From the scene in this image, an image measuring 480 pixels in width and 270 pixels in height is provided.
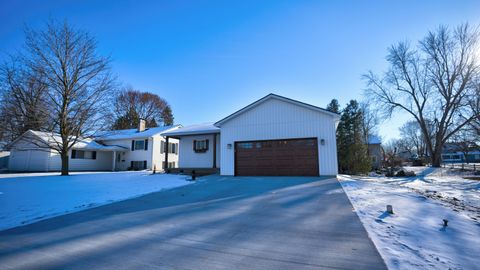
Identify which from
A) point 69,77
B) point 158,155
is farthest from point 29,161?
point 69,77

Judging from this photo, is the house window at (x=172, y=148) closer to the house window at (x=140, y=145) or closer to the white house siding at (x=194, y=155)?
the house window at (x=140, y=145)

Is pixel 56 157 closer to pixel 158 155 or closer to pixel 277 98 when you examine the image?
pixel 158 155

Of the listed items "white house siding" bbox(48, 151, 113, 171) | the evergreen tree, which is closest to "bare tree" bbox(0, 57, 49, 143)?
"white house siding" bbox(48, 151, 113, 171)

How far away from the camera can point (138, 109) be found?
3428 centimetres

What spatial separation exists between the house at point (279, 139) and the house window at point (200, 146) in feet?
7.23

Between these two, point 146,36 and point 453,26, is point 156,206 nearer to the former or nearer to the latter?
point 146,36

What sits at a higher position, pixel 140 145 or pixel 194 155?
pixel 140 145

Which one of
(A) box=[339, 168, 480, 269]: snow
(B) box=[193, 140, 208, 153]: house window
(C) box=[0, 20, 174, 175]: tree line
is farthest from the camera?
(B) box=[193, 140, 208, 153]: house window

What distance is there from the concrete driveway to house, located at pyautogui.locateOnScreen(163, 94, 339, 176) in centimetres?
627

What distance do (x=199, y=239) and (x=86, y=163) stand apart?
23223 mm

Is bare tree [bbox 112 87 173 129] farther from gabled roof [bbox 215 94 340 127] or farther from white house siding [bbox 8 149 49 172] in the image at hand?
gabled roof [bbox 215 94 340 127]

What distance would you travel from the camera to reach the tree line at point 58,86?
12.8m

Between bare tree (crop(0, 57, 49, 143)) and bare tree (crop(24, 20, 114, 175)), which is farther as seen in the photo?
bare tree (crop(24, 20, 114, 175))

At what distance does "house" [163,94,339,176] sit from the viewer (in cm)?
1166
